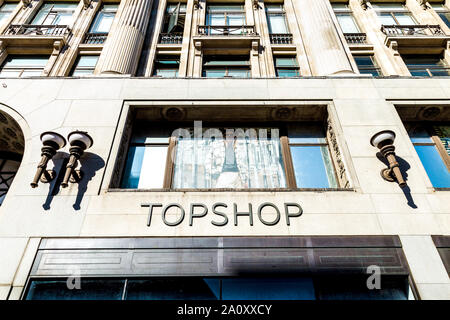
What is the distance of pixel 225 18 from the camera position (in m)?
13.6

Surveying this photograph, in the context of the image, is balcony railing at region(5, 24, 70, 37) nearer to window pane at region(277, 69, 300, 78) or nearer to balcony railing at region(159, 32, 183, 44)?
balcony railing at region(159, 32, 183, 44)

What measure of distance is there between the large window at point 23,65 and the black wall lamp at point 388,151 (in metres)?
12.8

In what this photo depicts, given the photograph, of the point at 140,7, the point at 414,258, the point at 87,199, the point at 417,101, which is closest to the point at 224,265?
the point at 87,199

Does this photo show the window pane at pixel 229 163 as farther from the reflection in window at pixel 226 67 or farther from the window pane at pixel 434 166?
the window pane at pixel 434 166

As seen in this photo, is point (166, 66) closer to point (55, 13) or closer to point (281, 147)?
point (281, 147)

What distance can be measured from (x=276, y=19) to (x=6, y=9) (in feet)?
48.2

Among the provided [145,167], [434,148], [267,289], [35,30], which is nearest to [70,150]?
[145,167]

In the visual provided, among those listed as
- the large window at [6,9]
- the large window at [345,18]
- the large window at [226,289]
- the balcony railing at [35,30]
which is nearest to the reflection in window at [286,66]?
the large window at [345,18]

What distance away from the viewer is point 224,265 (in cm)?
556

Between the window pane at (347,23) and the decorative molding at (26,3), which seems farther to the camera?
the decorative molding at (26,3)

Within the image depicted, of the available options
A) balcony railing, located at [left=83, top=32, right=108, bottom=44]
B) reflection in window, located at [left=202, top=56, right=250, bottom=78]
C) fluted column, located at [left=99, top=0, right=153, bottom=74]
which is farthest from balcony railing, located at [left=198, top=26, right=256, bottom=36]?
balcony railing, located at [left=83, top=32, right=108, bottom=44]

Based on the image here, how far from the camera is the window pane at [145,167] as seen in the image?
24.6 ft

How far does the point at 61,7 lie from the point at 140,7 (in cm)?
533

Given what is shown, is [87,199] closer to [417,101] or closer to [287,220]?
[287,220]
